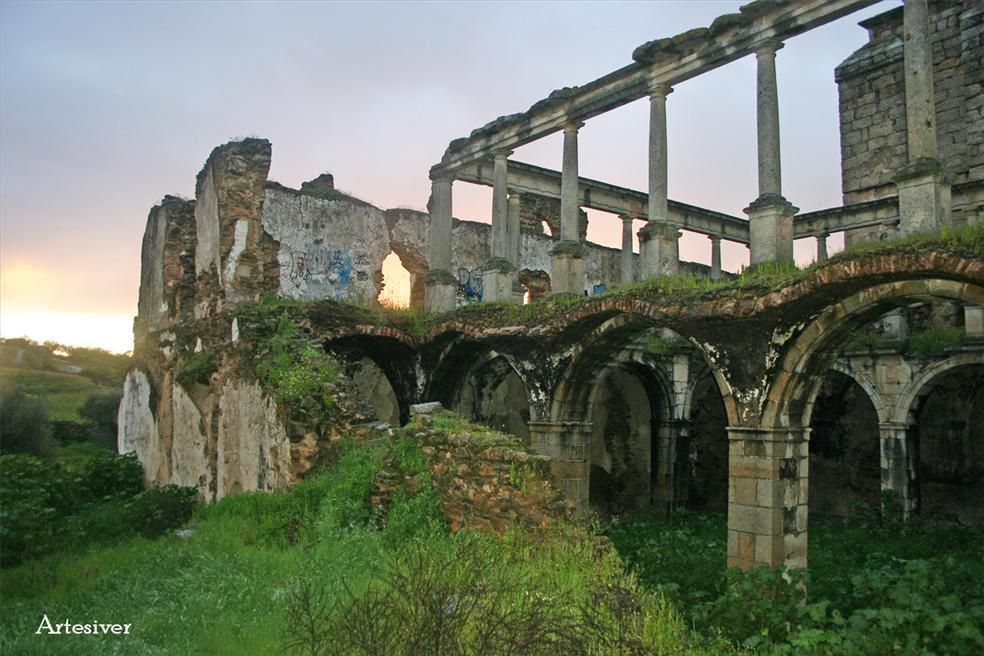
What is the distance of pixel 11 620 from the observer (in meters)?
5.92

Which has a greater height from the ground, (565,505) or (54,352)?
(54,352)

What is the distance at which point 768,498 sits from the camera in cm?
955

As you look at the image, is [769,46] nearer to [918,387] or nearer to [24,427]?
[918,387]

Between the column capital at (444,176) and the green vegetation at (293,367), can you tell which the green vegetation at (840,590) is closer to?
the green vegetation at (293,367)

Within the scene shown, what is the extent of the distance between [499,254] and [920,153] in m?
7.87

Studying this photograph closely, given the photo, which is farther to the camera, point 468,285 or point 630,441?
point 468,285

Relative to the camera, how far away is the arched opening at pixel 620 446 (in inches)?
669

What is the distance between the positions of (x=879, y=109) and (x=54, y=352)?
40.7 metres

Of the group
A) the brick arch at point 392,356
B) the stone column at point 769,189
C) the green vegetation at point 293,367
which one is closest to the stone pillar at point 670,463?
the brick arch at point 392,356

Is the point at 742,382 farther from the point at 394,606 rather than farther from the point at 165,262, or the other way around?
the point at 165,262

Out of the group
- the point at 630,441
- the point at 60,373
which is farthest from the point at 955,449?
the point at 60,373

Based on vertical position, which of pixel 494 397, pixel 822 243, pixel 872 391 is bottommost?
pixel 494 397

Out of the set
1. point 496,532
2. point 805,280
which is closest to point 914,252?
point 805,280

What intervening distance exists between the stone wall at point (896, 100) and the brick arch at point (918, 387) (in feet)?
17.3
